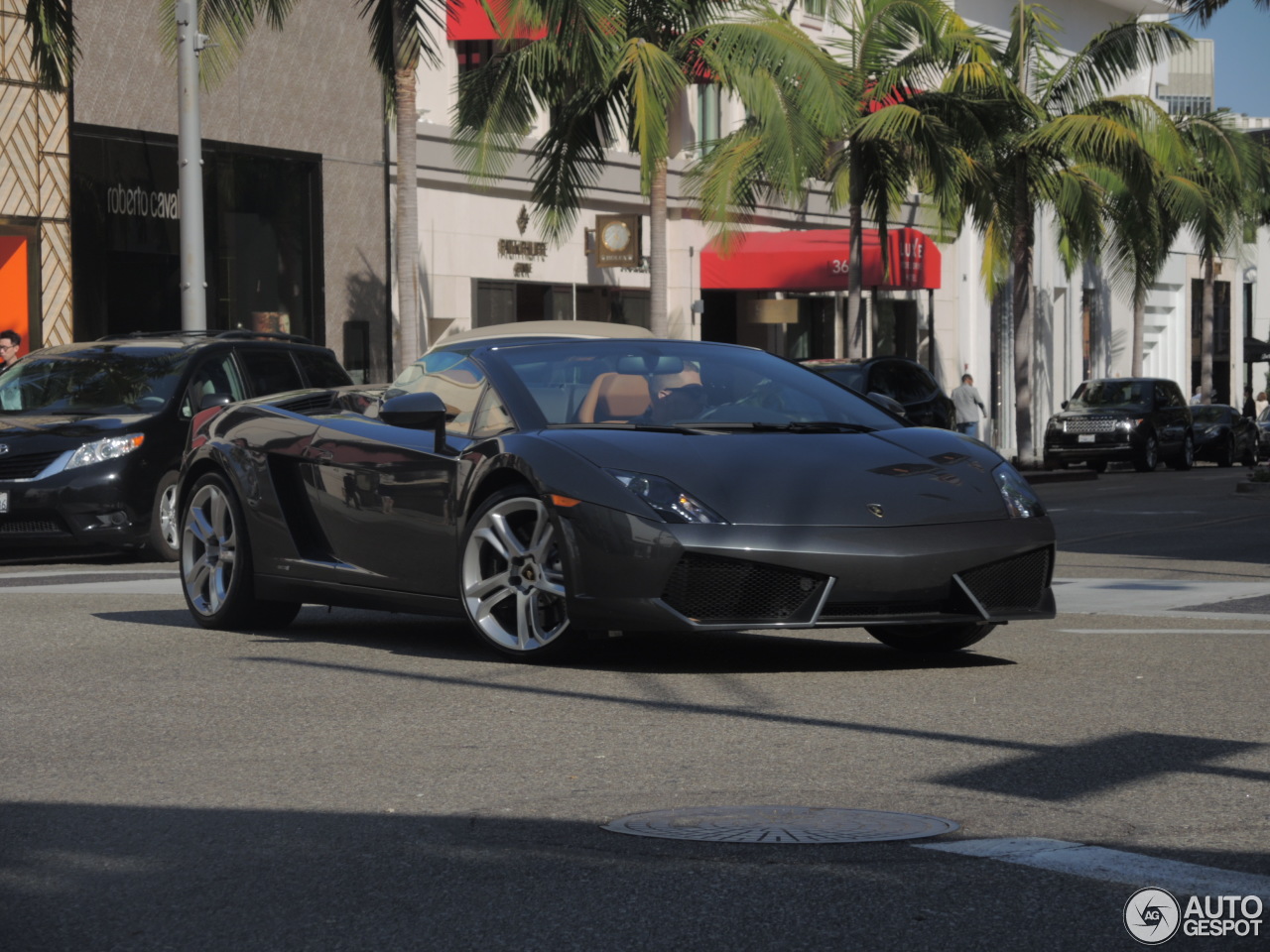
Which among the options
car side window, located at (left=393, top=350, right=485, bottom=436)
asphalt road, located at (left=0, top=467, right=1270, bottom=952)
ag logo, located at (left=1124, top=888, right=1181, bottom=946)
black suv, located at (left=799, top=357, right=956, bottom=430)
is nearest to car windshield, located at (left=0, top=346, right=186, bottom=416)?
asphalt road, located at (left=0, top=467, right=1270, bottom=952)

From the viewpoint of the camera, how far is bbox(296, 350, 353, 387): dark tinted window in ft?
53.9

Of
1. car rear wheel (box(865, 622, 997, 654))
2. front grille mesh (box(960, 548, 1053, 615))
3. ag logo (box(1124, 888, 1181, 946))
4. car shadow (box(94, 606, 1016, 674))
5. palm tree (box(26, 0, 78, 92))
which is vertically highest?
palm tree (box(26, 0, 78, 92))

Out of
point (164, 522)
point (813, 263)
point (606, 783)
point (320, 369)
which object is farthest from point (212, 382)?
point (813, 263)

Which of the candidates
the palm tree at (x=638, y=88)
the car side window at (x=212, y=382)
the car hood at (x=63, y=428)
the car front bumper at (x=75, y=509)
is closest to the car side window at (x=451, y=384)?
the car front bumper at (x=75, y=509)

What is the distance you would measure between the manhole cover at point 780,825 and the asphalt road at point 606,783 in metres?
0.08

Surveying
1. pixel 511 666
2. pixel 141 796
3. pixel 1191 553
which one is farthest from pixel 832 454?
pixel 1191 553

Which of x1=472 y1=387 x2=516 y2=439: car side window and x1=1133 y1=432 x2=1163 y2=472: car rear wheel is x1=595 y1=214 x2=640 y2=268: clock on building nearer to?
x1=1133 y1=432 x2=1163 y2=472: car rear wheel

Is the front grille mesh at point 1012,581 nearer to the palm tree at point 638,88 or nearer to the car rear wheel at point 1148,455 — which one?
the palm tree at point 638,88

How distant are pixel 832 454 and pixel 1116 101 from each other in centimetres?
2749

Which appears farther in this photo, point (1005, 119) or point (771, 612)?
point (1005, 119)

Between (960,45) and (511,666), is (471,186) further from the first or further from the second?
(511,666)

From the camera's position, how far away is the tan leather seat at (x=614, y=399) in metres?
8.26

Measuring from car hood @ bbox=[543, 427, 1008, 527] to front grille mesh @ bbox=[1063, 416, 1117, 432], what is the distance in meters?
28.4

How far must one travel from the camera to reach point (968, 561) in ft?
24.8
